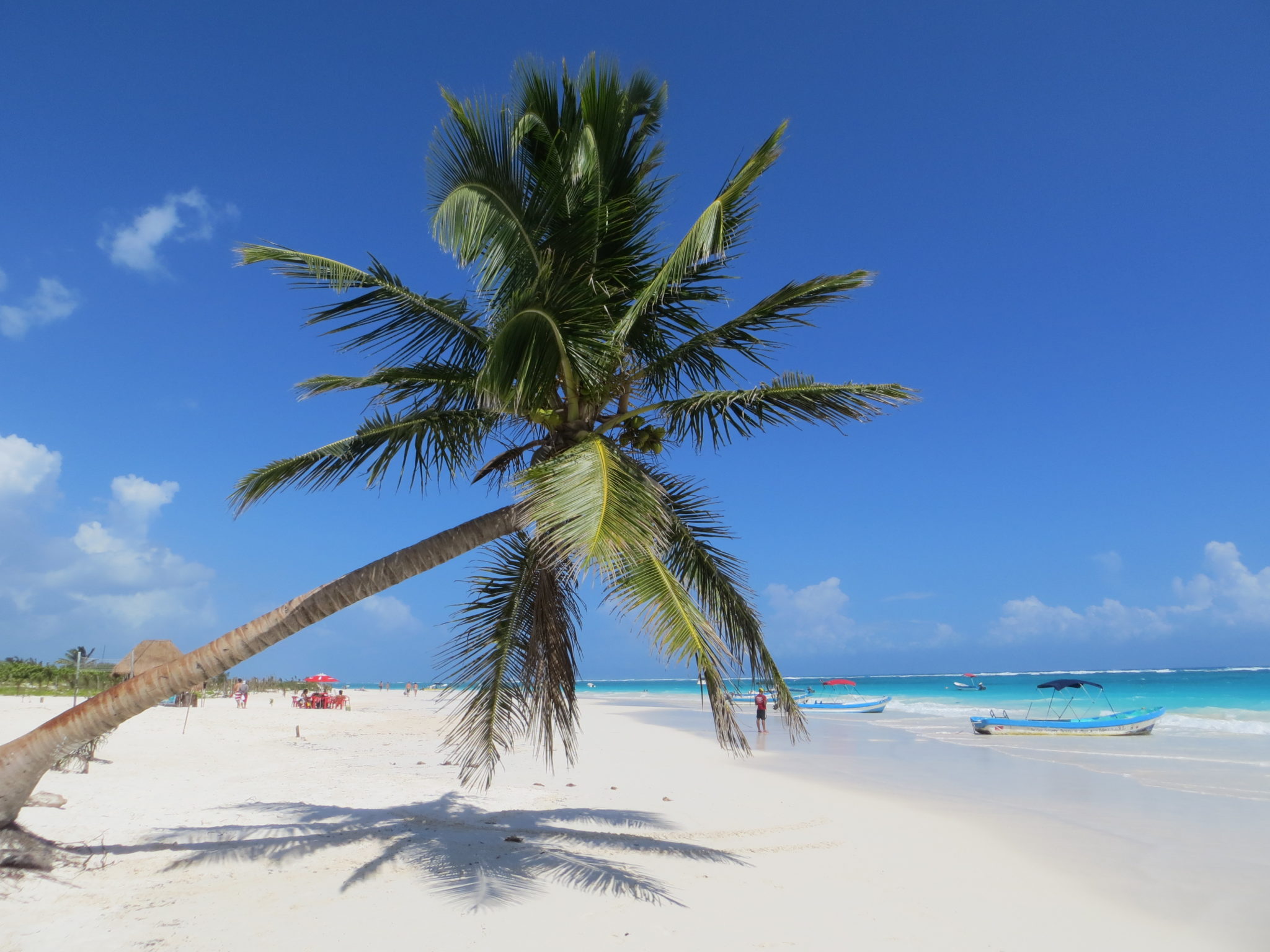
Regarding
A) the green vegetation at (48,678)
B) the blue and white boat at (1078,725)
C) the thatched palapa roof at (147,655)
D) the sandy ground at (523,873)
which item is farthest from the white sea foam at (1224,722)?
the green vegetation at (48,678)

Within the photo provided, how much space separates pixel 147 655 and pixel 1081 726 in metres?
27.0

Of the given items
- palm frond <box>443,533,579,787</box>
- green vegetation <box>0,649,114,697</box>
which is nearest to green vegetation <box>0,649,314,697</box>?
green vegetation <box>0,649,114,697</box>

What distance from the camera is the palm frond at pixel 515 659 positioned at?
6.41 m

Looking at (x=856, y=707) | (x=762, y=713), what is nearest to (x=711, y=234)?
(x=762, y=713)

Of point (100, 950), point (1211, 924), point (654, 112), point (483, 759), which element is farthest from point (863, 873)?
point (654, 112)

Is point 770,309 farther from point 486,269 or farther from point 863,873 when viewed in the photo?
point 863,873

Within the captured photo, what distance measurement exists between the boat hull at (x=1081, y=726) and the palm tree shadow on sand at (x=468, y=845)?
17813 mm

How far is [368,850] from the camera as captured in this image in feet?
21.7

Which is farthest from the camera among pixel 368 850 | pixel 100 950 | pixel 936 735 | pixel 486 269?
pixel 936 735

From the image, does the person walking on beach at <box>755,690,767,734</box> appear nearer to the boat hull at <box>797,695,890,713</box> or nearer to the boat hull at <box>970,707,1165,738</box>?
the boat hull at <box>970,707,1165,738</box>

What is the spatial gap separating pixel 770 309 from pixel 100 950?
20.0ft

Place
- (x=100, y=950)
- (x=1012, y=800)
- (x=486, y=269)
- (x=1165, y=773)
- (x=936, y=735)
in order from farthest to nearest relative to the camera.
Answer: (x=936, y=735) → (x=1165, y=773) → (x=1012, y=800) → (x=486, y=269) → (x=100, y=950)

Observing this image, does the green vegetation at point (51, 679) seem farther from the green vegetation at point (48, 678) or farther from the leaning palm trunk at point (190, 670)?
the leaning palm trunk at point (190, 670)

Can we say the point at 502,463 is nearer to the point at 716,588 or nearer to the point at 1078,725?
the point at 716,588
